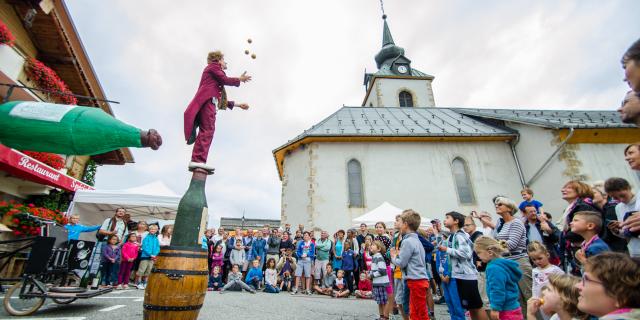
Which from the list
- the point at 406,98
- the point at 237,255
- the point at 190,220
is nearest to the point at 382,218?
the point at 237,255

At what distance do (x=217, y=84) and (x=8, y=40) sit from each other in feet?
27.4

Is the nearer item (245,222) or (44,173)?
(44,173)

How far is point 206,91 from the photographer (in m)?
2.87

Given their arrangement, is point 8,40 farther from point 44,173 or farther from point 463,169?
point 463,169

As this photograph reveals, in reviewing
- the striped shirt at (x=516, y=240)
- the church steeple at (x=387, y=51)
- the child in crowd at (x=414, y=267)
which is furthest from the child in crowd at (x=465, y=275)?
the church steeple at (x=387, y=51)

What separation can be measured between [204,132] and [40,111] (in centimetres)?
125

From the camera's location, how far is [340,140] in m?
15.4

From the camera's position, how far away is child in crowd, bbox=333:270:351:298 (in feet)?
26.9

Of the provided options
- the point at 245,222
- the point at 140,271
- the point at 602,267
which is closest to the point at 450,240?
the point at 602,267

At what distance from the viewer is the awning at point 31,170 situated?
732 centimetres

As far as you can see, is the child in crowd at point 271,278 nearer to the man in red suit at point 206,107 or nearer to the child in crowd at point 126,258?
the child in crowd at point 126,258

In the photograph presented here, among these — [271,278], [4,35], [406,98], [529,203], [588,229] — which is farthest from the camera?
[406,98]

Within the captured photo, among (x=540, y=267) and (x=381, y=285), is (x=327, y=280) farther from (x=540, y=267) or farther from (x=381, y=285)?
(x=540, y=267)

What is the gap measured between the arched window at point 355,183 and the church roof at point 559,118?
880 centimetres
